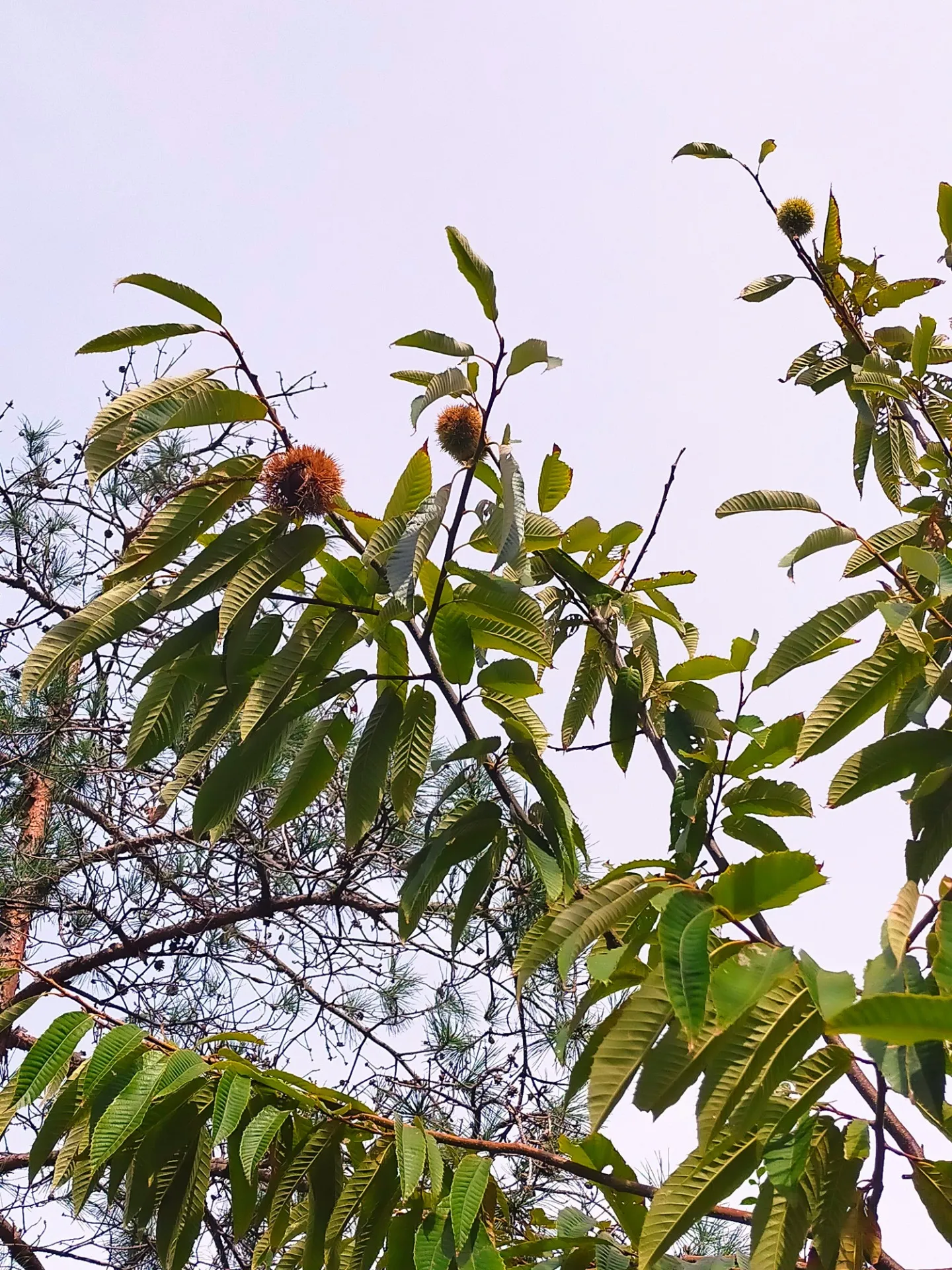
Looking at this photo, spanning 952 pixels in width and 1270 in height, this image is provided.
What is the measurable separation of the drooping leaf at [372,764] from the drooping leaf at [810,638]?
1.73ft

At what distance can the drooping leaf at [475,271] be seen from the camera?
1.24 meters

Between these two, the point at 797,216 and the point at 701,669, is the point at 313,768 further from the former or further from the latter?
the point at 797,216

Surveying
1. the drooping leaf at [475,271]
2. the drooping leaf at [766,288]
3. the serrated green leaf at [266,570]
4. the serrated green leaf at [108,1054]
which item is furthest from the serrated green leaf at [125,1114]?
the drooping leaf at [766,288]

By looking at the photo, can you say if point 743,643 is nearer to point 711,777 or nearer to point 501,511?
point 711,777

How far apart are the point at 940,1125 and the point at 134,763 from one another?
100 cm

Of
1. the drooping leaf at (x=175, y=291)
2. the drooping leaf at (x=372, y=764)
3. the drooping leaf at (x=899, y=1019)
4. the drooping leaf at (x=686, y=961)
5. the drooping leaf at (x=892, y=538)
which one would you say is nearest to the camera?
the drooping leaf at (x=899, y=1019)

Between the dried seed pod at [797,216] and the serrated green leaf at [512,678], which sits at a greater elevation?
the dried seed pod at [797,216]

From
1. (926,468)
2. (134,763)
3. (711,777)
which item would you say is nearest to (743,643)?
(711,777)

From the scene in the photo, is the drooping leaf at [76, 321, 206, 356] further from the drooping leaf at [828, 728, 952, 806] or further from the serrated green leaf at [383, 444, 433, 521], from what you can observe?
the drooping leaf at [828, 728, 952, 806]

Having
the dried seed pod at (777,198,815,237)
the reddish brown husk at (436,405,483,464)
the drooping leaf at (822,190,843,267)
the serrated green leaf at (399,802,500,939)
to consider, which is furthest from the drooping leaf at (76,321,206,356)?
the dried seed pod at (777,198,815,237)

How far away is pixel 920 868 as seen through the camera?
1.31 m

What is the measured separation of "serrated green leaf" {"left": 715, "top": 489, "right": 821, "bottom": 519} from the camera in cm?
164

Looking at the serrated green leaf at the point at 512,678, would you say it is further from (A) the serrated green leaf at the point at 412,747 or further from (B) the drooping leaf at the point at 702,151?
(B) the drooping leaf at the point at 702,151

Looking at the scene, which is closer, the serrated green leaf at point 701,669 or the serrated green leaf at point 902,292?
the serrated green leaf at point 701,669
